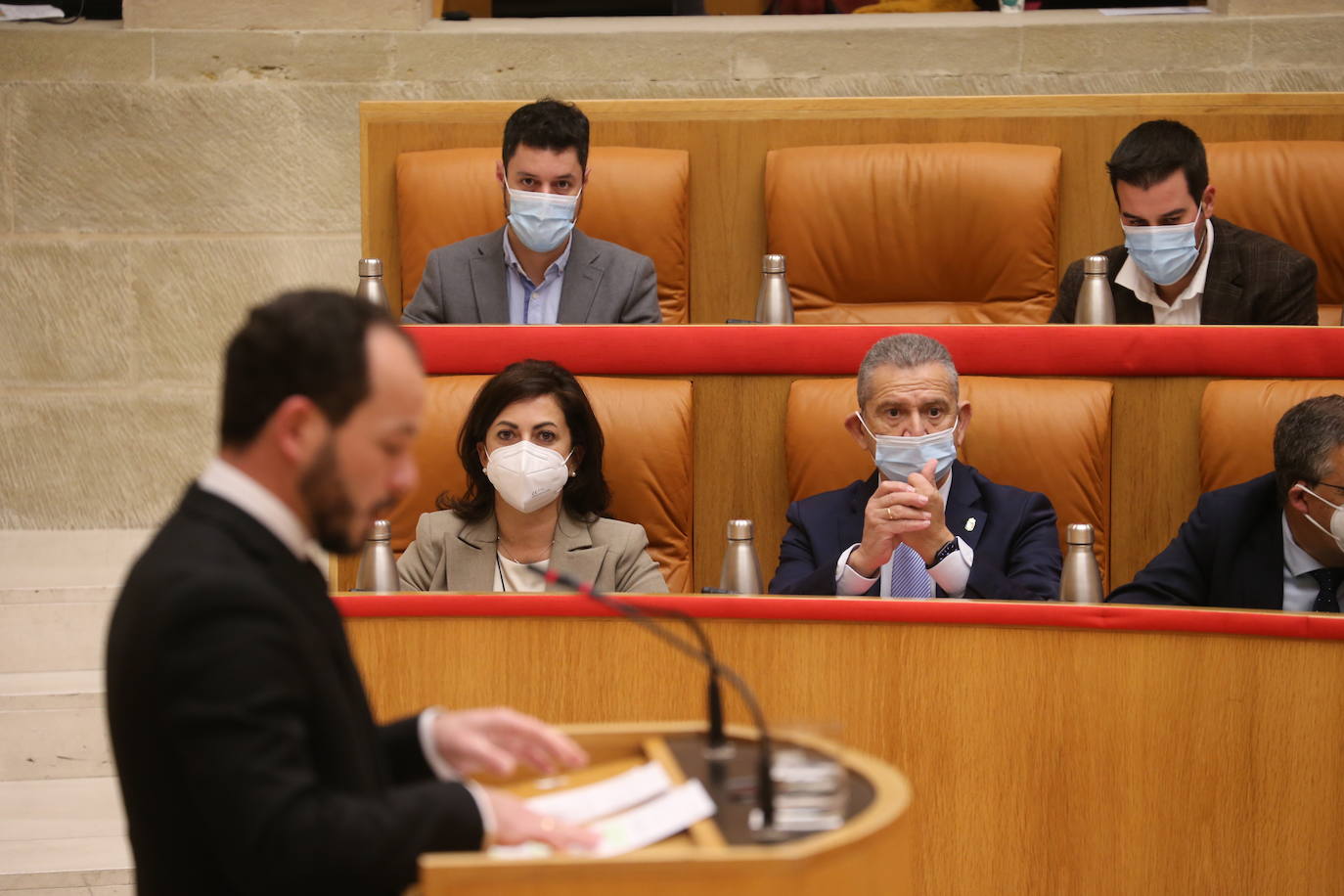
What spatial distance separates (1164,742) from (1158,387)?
0.47m

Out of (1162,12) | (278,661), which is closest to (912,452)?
(278,661)

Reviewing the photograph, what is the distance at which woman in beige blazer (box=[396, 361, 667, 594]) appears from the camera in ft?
4.56

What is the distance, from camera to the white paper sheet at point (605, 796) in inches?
27.1

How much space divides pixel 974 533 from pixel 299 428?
2.74ft

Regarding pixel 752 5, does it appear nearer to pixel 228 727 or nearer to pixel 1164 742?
pixel 1164 742

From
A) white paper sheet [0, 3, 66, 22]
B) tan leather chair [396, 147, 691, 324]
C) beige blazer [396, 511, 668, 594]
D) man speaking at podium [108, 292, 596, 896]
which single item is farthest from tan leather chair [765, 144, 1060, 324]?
man speaking at podium [108, 292, 596, 896]

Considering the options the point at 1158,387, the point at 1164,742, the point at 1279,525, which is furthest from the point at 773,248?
the point at 1164,742

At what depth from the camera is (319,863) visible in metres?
0.59

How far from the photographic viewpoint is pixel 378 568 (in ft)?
4.19

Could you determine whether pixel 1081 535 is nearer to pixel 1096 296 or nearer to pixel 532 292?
pixel 1096 296

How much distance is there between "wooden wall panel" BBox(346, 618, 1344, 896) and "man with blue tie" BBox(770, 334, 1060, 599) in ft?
0.62

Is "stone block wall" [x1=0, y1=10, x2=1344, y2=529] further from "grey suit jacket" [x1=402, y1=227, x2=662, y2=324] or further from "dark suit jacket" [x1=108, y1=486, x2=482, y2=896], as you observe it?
"dark suit jacket" [x1=108, y1=486, x2=482, y2=896]

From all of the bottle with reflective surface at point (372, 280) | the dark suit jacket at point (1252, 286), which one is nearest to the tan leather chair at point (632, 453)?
the bottle with reflective surface at point (372, 280)

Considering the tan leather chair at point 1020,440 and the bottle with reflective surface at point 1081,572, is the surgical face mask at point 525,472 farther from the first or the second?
the bottle with reflective surface at point 1081,572
